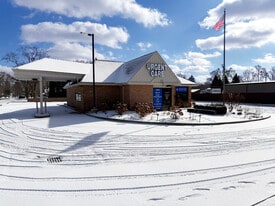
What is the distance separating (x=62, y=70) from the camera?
1848cm

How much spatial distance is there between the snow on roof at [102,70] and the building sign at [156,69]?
4246 mm

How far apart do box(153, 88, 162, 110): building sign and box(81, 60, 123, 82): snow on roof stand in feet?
15.7

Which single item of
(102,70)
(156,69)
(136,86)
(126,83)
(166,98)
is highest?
(102,70)

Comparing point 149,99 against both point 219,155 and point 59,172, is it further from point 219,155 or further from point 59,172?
point 59,172

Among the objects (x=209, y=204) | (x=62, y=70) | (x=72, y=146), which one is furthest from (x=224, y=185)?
(x=62, y=70)

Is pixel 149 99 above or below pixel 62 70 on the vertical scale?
below

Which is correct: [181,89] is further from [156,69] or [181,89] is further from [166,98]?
[156,69]

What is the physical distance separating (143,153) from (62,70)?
13.5 meters

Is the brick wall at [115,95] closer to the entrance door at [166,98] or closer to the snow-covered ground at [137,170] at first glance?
the entrance door at [166,98]

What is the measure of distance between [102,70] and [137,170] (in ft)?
58.2

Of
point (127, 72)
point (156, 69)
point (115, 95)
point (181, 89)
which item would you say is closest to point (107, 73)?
point (127, 72)

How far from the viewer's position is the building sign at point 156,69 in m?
20.0

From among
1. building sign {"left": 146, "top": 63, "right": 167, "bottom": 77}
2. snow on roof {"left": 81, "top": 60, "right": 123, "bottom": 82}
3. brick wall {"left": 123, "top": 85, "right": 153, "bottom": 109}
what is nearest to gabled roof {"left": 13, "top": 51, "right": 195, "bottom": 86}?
snow on roof {"left": 81, "top": 60, "right": 123, "bottom": 82}

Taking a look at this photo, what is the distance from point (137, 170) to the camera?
5.72 metres
